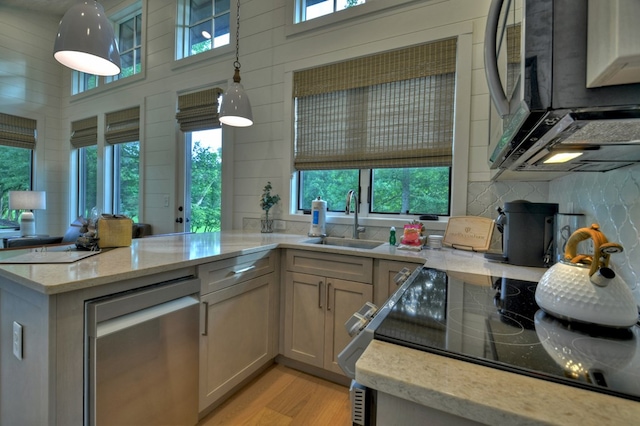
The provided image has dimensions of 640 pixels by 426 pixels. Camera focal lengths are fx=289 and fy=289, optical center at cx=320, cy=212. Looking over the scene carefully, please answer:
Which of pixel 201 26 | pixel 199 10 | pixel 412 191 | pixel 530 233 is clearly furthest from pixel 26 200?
pixel 530 233

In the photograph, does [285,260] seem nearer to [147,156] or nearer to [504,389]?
[504,389]

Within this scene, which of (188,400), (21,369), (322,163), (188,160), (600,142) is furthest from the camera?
(188,160)

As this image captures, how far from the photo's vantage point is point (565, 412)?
1.38 ft

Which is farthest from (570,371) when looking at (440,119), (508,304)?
(440,119)

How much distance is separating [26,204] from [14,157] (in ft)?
3.20

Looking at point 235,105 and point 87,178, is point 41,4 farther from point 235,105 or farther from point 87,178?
point 235,105

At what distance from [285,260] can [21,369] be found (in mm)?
1339

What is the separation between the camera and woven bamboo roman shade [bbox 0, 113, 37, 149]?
4020mm

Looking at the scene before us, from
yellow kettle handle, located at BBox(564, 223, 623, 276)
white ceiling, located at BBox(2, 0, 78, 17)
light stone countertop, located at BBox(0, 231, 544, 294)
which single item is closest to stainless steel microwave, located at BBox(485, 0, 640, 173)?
yellow kettle handle, located at BBox(564, 223, 623, 276)

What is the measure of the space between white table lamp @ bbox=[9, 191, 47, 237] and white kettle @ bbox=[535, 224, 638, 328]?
5447 mm

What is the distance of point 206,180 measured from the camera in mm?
3352

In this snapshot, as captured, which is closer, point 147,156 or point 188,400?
point 188,400

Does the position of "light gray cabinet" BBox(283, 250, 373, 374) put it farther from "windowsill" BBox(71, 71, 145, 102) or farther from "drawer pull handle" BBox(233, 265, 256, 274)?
"windowsill" BBox(71, 71, 145, 102)

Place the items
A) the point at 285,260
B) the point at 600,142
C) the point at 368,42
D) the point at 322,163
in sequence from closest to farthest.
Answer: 1. the point at 600,142
2. the point at 285,260
3. the point at 368,42
4. the point at 322,163
